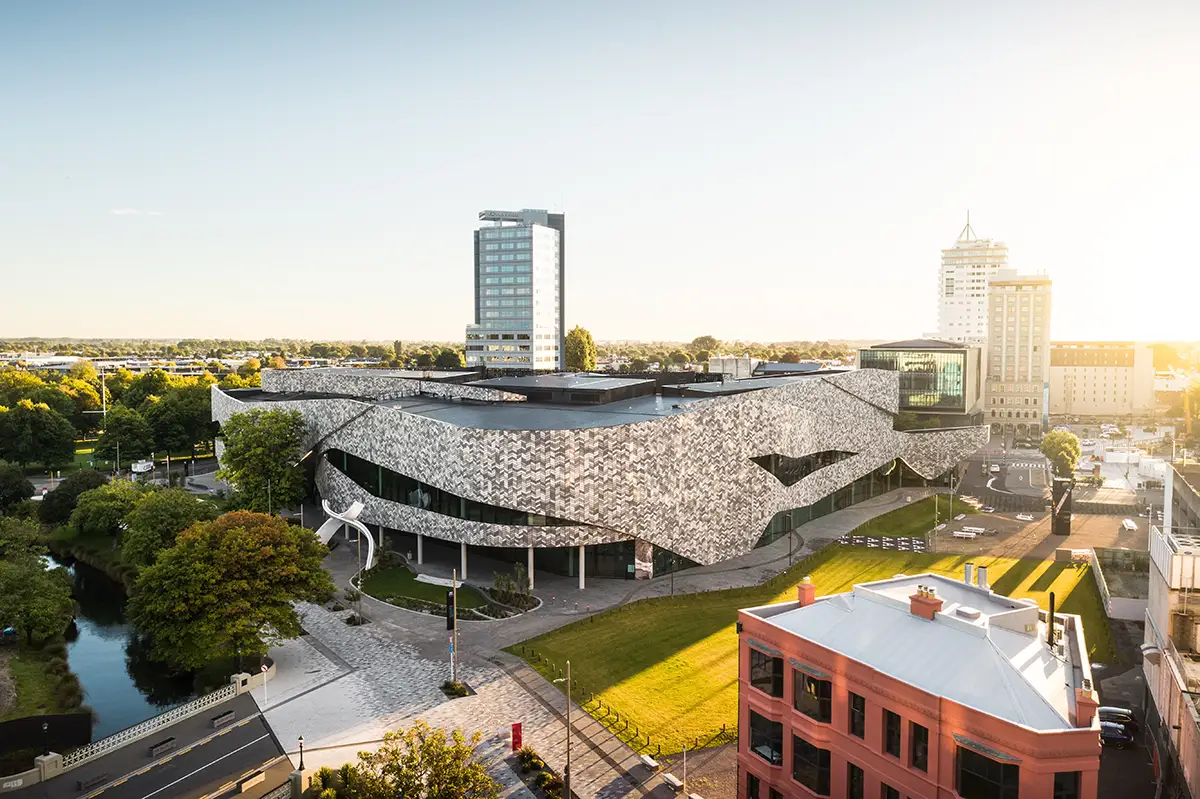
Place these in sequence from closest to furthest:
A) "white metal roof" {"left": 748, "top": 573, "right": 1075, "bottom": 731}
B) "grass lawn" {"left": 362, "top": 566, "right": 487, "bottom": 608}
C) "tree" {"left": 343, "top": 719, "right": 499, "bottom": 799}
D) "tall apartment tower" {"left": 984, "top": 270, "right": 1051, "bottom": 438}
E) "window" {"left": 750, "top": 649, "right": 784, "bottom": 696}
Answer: "white metal roof" {"left": 748, "top": 573, "right": 1075, "bottom": 731}
"tree" {"left": 343, "top": 719, "right": 499, "bottom": 799}
"window" {"left": 750, "top": 649, "right": 784, "bottom": 696}
"grass lawn" {"left": 362, "top": 566, "right": 487, "bottom": 608}
"tall apartment tower" {"left": 984, "top": 270, "right": 1051, "bottom": 438}

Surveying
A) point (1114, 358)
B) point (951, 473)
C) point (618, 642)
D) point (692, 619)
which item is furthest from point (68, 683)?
point (1114, 358)

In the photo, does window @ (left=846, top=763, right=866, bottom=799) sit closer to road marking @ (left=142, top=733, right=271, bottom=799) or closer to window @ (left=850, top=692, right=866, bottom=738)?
window @ (left=850, top=692, right=866, bottom=738)

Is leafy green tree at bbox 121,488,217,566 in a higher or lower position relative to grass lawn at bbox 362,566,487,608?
higher

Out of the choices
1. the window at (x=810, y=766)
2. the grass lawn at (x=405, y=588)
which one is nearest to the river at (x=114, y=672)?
the grass lawn at (x=405, y=588)

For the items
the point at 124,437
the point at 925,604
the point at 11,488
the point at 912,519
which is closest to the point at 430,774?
the point at 925,604

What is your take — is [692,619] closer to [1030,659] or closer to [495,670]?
[495,670]

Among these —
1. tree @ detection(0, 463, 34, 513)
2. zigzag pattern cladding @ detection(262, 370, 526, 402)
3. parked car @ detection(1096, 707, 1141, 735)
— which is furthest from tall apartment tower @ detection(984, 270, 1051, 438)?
tree @ detection(0, 463, 34, 513)
